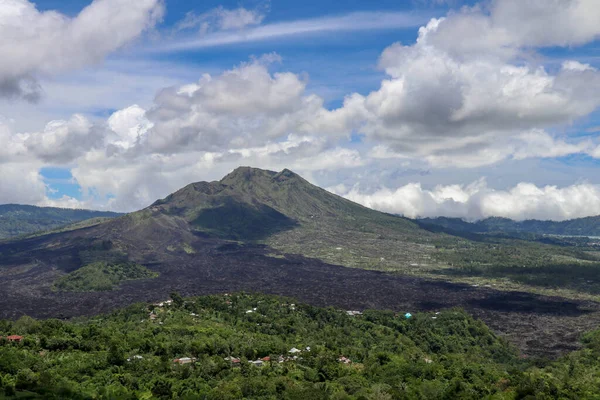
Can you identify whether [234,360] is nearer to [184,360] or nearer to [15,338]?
[184,360]

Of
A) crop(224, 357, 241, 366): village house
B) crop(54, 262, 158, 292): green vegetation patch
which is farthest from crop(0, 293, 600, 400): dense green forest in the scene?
crop(54, 262, 158, 292): green vegetation patch

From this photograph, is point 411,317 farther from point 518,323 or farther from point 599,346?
point 599,346

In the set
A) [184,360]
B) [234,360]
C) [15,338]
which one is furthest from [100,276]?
[234,360]

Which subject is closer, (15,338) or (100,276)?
(15,338)

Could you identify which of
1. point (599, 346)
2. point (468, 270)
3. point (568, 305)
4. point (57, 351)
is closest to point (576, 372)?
point (599, 346)

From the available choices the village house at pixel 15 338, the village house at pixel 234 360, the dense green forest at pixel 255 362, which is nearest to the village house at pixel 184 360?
the dense green forest at pixel 255 362

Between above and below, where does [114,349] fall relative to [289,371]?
above
